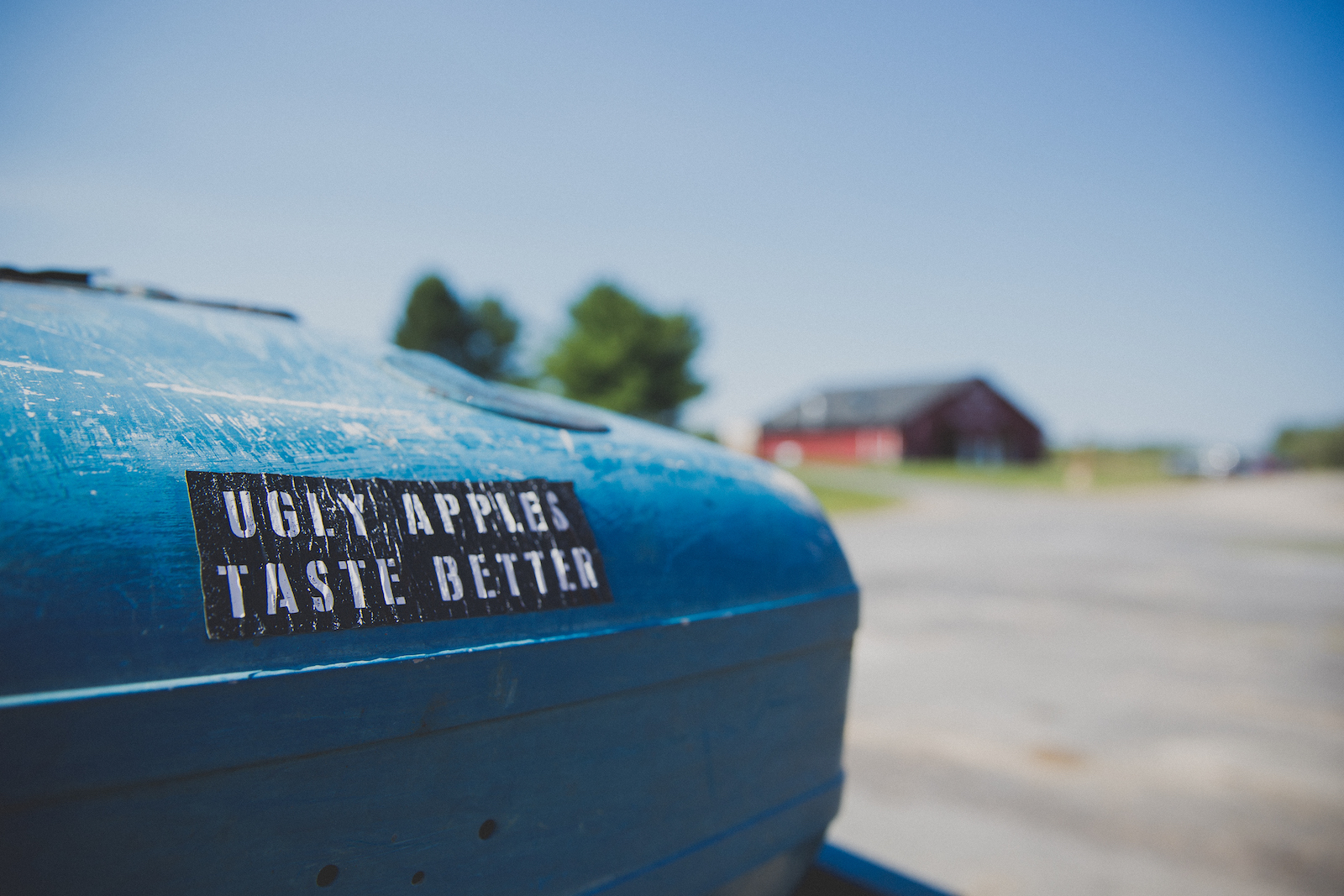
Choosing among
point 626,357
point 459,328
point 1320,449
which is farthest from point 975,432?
point 459,328

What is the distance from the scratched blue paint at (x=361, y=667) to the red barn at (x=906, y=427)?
4398 cm

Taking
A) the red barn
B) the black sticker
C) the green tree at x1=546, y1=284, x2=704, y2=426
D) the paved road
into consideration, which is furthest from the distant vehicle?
the red barn

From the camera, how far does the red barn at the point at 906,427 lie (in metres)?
46.4

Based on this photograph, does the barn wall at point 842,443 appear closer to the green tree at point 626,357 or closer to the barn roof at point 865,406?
the barn roof at point 865,406

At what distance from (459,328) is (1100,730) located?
50519 mm

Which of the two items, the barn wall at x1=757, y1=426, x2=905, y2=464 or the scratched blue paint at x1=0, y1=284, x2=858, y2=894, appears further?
the barn wall at x1=757, y1=426, x2=905, y2=464

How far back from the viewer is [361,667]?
3.44 feet

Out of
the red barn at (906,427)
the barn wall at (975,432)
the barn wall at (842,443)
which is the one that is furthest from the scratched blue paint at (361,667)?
the barn wall at (975,432)

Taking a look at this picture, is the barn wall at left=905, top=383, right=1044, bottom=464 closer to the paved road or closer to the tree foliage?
the tree foliage

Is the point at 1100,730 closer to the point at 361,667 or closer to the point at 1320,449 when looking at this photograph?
the point at 361,667

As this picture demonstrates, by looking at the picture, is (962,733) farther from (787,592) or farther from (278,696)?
(278,696)

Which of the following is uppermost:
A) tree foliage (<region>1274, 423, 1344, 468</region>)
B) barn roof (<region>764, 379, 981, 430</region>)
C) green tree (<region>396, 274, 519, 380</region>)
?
green tree (<region>396, 274, 519, 380</region>)

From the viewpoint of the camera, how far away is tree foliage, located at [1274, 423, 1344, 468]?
52812mm

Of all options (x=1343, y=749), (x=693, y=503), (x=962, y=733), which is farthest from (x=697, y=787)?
(x=1343, y=749)
